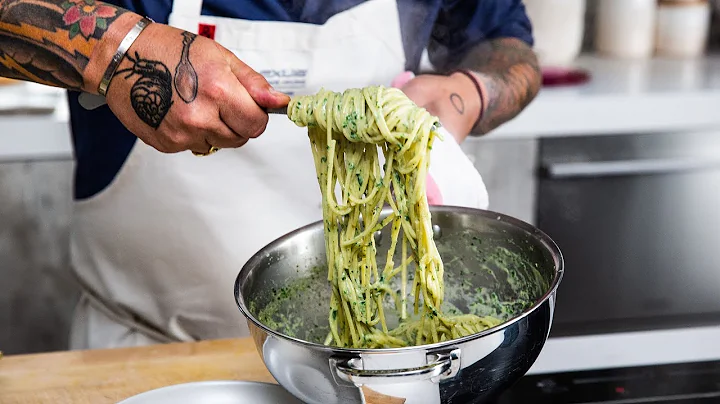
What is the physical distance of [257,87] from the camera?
0.91m

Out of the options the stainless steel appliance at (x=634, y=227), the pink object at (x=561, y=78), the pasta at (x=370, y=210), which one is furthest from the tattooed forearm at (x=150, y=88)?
the pink object at (x=561, y=78)

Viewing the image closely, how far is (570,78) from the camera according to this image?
2066 millimetres

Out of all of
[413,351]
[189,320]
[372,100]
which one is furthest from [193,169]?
[413,351]

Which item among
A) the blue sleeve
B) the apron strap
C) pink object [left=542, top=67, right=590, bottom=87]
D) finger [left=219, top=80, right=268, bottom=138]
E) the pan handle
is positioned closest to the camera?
the pan handle

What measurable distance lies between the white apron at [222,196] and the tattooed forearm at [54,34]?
0.32 metres

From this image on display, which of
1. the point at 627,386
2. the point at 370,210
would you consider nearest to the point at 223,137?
the point at 370,210

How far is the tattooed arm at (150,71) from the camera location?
2.99 feet

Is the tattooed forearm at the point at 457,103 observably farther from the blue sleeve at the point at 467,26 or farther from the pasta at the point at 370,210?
the pasta at the point at 370,210

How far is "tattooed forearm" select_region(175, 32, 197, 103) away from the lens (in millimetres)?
919

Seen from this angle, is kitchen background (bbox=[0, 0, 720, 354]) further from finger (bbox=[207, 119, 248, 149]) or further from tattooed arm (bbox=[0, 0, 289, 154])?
finger (bbox=[207, 119, 248, 149])

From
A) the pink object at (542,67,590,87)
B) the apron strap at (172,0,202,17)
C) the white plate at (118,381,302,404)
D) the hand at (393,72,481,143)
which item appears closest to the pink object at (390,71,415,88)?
the hand at (393,72,481,143)

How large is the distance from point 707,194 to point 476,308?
1190 millimetres

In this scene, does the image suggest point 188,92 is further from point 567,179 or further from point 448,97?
point 567,179

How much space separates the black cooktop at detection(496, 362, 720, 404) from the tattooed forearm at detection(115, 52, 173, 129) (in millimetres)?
547
